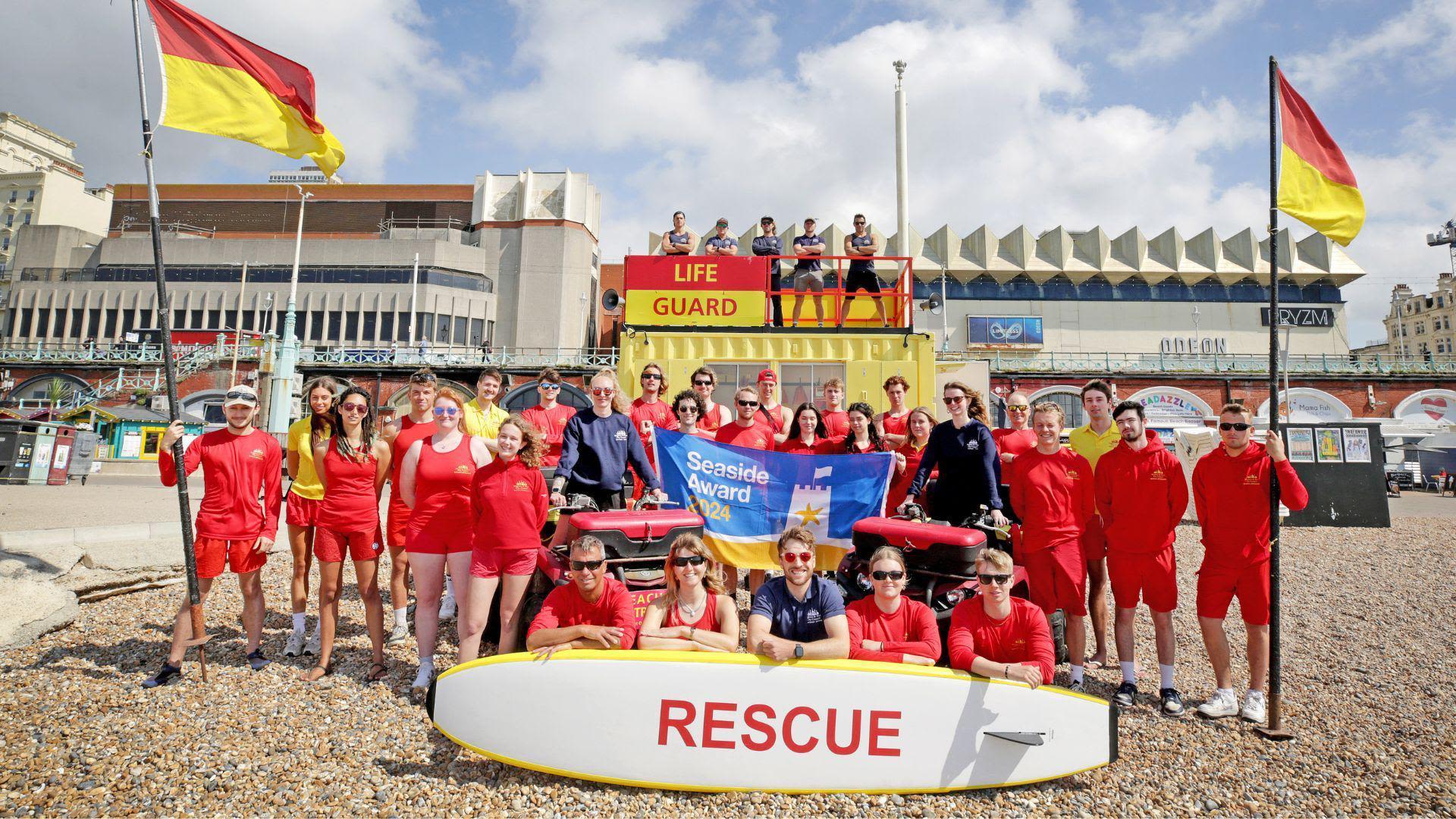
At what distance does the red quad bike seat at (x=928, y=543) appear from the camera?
14.6 feet

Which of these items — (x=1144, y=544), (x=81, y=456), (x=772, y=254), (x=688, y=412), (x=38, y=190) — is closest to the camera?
(x=1144, y=544)

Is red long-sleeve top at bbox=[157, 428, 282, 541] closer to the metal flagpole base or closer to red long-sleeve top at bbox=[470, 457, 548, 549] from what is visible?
red long-sleeve top at bbox=[470, 457, 548, 549]

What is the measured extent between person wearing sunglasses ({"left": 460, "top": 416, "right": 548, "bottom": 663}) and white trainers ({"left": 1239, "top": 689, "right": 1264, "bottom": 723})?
4707 millimetres

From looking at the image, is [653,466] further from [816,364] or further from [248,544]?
[816,364]

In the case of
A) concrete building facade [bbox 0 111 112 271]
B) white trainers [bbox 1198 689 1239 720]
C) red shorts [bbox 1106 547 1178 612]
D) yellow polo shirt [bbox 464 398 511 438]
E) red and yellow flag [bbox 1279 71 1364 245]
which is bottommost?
white trainers [bbox 1198 689 1239 720]

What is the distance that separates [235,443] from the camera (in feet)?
15.8

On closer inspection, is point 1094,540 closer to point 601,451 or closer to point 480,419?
point 601,451

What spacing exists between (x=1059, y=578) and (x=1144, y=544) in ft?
2.00

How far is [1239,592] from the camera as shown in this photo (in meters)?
4.50

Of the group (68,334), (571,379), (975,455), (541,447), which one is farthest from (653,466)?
(68,334)

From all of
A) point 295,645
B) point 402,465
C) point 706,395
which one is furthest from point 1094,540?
point 295,645

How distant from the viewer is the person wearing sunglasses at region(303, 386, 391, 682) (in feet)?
15.6

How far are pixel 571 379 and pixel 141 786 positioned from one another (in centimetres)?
3155

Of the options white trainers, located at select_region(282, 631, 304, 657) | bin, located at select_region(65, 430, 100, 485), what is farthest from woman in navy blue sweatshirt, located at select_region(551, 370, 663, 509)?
bin, located at select_region(65, 430, 100, 485)
